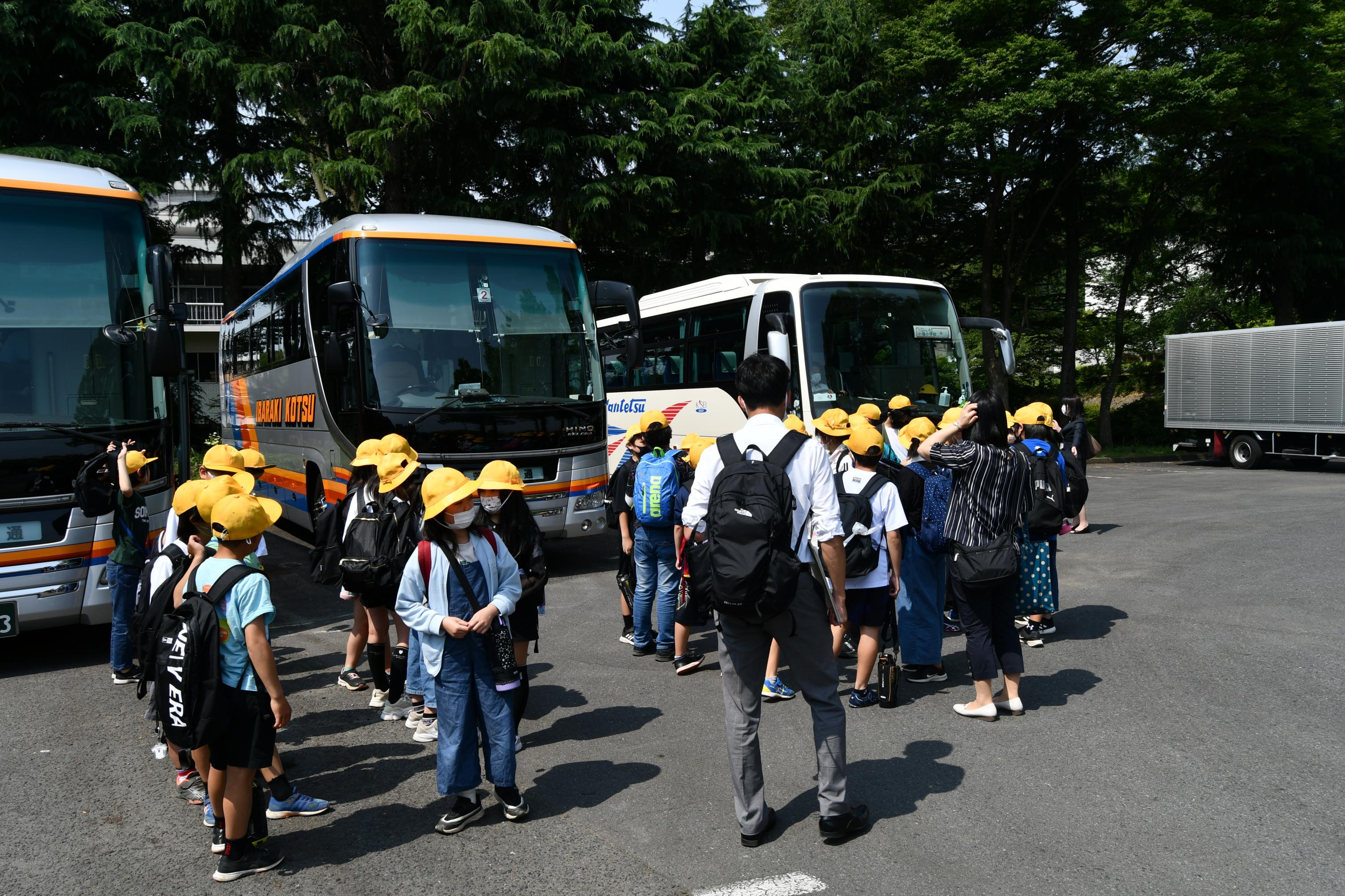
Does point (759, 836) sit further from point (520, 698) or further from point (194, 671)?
point (194, 671)

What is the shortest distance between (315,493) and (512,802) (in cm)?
847

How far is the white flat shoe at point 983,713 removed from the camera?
5699 mm

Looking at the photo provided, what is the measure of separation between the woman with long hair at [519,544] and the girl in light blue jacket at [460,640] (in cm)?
44

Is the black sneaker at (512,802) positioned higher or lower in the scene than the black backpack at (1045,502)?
lower

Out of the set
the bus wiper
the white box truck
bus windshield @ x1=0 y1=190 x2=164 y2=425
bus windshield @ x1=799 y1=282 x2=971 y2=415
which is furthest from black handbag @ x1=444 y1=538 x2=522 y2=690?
the white box truck

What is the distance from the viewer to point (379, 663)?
6188mm

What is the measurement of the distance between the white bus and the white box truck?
13.2 meters

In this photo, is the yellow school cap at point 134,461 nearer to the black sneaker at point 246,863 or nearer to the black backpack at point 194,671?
the black backpack at point 194,671

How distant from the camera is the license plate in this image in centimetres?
709

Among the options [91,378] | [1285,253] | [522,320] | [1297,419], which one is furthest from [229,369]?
[1285,253]

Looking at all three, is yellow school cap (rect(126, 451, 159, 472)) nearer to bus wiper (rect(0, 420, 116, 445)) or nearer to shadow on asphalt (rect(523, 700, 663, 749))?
bus wiper (rect(0, 420, 116, 445))

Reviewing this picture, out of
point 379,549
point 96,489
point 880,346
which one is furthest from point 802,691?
point 880,346

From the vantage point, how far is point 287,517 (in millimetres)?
14344

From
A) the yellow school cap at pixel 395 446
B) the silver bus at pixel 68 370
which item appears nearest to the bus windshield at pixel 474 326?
the silver bus at pixel 68 370
